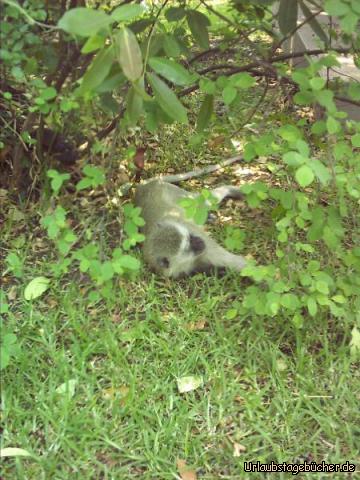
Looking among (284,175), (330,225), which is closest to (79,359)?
(330,225)

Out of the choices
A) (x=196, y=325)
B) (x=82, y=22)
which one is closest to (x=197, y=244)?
(x=196, y=325)

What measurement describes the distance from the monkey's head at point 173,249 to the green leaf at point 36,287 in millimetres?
583

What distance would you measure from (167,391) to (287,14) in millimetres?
1680

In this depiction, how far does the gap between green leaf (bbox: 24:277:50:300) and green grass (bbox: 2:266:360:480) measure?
2.1 inches

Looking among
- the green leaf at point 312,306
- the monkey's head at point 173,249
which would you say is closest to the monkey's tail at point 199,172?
the monkey's head at point 173,249

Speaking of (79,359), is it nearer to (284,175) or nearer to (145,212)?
(145,212)

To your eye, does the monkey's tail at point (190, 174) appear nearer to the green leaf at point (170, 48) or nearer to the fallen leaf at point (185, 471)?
the green leaf at point (170, 48)

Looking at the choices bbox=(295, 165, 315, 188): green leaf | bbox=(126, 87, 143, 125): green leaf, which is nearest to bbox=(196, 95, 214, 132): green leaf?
bbox=(126, 87, 143, 125): green leaf

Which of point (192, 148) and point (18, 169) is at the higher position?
point (18, 169)

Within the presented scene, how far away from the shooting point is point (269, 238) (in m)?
3.33

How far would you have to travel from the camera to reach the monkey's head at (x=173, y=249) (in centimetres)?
311

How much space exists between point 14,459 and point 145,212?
1656mm

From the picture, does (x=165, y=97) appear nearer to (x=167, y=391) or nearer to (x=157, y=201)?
(x=167, y=391)

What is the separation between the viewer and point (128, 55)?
159cm
